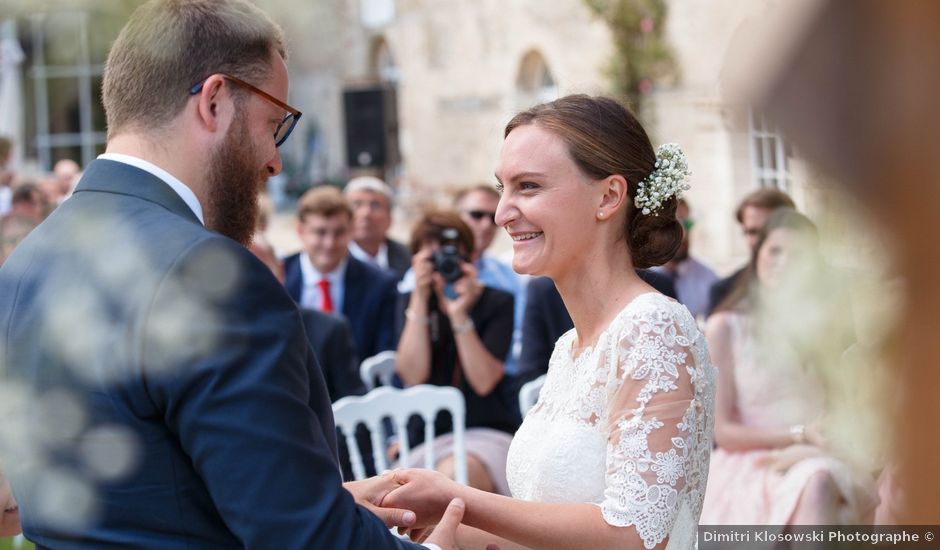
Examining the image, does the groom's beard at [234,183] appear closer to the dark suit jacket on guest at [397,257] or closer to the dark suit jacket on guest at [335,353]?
the dark suit jacket on guest at [335,353]

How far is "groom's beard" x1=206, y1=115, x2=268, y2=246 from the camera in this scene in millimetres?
1729

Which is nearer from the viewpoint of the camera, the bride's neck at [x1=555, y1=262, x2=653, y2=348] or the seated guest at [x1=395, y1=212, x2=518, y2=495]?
the bride's neck at [x1=555, y1=262, x2=653, y2=348]

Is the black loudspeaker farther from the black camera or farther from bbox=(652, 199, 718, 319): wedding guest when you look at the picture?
the black camera

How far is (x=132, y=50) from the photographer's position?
1697 millimetres

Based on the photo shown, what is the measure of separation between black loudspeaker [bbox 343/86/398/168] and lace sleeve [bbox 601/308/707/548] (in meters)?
19.3

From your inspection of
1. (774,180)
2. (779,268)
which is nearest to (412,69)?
(774,180)

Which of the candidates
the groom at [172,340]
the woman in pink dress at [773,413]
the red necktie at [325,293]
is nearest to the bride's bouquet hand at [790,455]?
the woman in pink dress at [773,413]

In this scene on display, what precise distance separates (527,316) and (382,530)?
3.19m

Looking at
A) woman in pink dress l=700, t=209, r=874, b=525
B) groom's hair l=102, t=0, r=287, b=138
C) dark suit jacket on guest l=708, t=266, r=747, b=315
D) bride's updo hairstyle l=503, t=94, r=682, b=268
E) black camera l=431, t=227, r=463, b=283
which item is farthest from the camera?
black camera l=431, t=227, r=463, b=283

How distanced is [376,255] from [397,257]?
0.18m

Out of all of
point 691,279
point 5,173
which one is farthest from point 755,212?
point 5,173

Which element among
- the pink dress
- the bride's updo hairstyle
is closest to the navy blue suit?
the pink dress

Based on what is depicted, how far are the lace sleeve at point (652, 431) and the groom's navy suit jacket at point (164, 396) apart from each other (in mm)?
648

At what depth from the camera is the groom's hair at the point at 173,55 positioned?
1.68 meters
